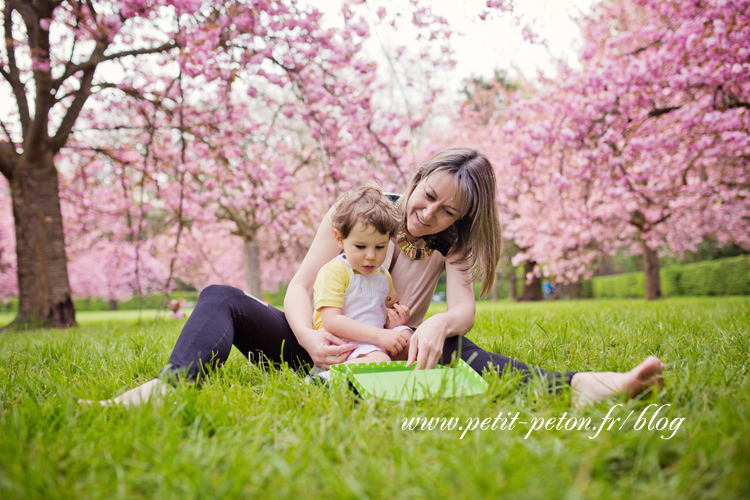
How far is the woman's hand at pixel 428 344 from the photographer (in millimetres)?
1602

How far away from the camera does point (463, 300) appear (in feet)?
6.44

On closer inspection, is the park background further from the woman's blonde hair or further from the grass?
the woman's blonde hair

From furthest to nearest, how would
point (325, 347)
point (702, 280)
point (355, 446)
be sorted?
point (702, 280)
point (325, 347)
point (355, 446)

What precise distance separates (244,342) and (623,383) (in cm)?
143

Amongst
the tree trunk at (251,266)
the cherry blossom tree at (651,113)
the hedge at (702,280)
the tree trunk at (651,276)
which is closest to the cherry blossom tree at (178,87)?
the cherry blossom tree at (651,113)

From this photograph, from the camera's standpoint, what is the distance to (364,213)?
1.88 m

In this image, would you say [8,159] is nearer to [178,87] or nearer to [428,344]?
[178,87]

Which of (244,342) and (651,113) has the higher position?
(651,113)

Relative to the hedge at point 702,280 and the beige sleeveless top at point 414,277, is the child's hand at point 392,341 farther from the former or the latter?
the hedge at point 702,280

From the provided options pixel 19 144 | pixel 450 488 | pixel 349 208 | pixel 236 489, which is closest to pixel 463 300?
pixel 349 208

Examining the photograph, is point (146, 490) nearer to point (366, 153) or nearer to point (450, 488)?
point (450, 488)

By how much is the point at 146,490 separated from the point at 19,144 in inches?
253

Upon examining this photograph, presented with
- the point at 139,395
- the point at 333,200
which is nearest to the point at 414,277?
the point at 139,395

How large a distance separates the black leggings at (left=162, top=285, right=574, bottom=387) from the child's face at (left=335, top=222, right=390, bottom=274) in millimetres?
422
